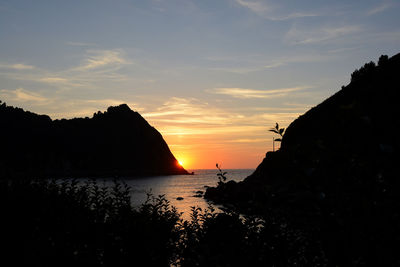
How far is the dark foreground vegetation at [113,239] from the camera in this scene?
7449 mm

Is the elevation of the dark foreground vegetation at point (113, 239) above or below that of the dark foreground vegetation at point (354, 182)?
below

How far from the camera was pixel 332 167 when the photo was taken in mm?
4699

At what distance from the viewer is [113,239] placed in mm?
9719

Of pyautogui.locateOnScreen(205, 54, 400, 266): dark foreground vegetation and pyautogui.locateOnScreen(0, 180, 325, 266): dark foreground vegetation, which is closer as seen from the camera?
pyautogui.locateOnScreen(205, 54, 400, 266): dark foreground vegetation

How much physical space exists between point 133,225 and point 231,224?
302 centimetres

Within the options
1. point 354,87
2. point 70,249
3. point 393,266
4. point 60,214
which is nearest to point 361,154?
point 393,266

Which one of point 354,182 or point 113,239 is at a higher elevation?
point 354,182

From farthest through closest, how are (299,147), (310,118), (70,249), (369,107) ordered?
(310,118)
(70,249)
(299,147)
(369,107)

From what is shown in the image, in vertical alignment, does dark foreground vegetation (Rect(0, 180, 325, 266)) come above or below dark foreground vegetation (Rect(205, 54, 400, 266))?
below

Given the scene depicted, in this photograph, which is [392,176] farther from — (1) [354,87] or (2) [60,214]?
(1) [354,87]

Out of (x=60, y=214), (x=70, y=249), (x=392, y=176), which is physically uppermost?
(x=392, y=176)

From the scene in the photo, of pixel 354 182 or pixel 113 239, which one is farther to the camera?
pixel 113 239

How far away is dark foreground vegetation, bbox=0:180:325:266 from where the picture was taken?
745 centimetres

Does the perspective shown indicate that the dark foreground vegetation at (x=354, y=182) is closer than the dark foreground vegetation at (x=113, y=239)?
Yes
